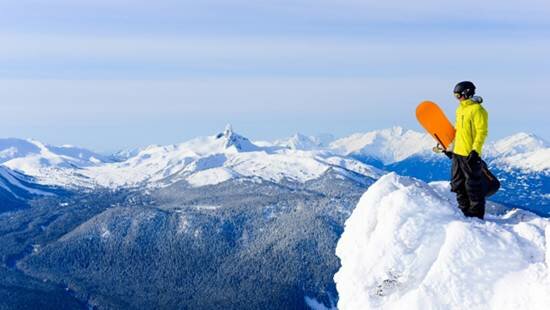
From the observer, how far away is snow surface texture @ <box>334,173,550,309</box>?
19625mm

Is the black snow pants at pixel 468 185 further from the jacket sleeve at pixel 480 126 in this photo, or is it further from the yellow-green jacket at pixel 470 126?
the jacket sleeve at pixel 480 126

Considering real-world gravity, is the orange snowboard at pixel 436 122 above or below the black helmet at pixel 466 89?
below

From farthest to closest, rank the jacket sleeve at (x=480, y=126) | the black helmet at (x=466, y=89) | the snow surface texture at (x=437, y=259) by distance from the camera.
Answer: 1. the black helmet at (x=466, y=89)
2. the jacket sleeve at (x=480, y=126)
3. the snow surface texture at (x=437, y=259)

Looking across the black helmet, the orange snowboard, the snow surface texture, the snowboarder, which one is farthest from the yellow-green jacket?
the snow surface texture

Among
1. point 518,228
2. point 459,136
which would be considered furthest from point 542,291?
point 459,136

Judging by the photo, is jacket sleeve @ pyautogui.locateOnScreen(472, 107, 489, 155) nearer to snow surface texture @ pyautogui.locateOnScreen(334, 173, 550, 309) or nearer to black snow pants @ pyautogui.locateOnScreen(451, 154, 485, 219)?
black snow pants @ pyautogui.locateOnScreen(451, 154, 485, 219)

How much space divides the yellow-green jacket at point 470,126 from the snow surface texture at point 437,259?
2.67 metres

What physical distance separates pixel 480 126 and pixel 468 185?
7.01 feet

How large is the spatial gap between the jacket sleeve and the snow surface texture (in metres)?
2.66

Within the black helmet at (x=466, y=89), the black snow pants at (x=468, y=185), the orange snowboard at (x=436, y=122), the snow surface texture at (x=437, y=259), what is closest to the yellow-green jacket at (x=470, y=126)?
the black helmet at (x=466, y=89)

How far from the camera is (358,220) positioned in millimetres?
24156

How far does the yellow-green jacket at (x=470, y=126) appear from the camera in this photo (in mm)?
24562

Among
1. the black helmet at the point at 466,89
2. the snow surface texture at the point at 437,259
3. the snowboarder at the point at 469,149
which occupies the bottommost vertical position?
the snow surface texture at the point at 437,259

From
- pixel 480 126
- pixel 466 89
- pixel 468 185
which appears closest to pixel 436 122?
pixel 466 89
